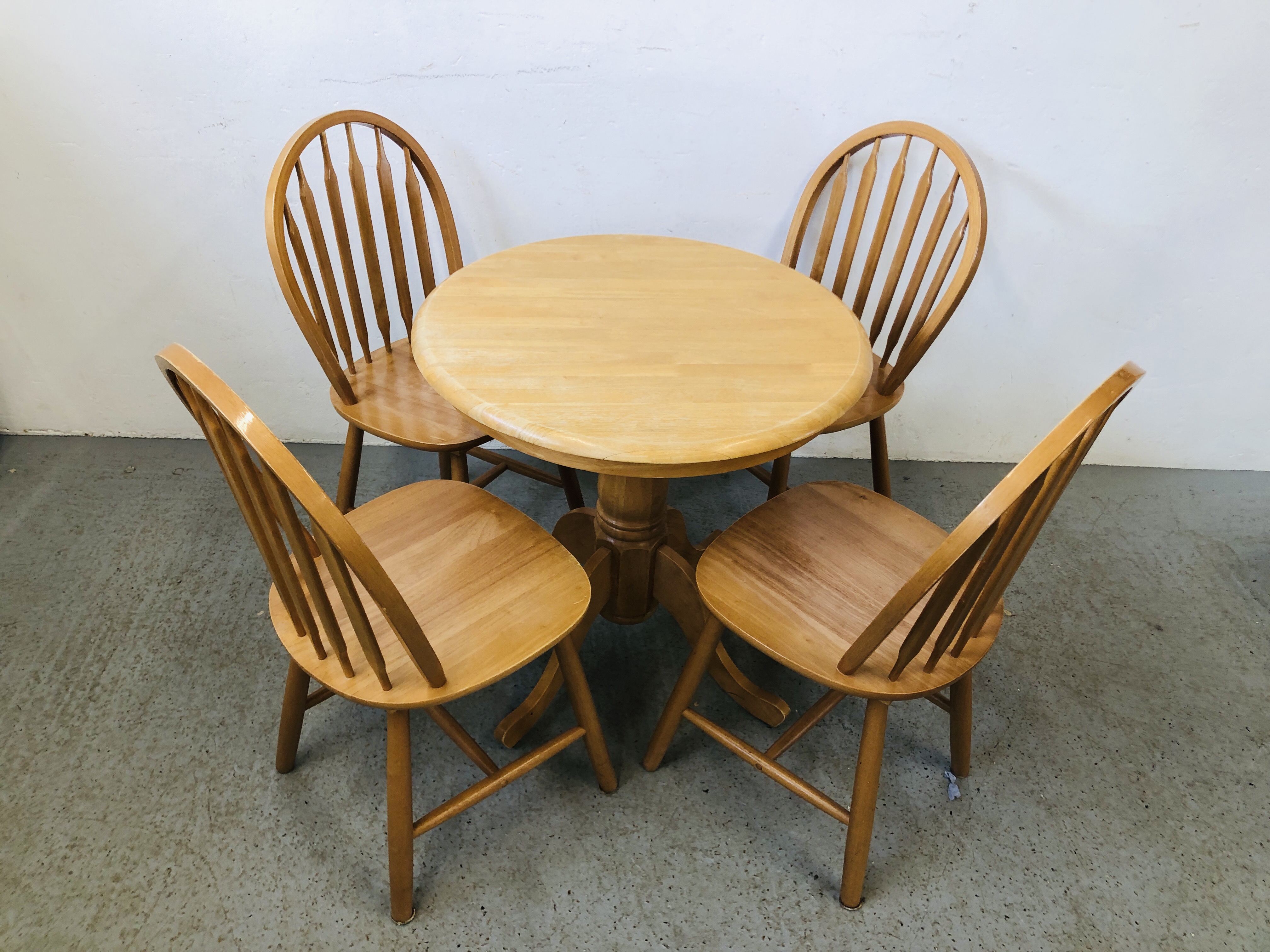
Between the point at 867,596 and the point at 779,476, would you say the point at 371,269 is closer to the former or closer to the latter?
the point at 779,476

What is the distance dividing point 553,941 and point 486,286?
117 centimetres

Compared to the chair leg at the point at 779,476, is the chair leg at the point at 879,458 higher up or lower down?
higher up

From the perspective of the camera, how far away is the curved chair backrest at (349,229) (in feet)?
4.72

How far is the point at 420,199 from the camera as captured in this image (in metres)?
1.79

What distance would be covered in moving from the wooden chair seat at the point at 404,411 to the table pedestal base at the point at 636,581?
1.04ft

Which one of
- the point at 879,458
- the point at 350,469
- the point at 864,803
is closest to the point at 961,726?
the point at 864,803

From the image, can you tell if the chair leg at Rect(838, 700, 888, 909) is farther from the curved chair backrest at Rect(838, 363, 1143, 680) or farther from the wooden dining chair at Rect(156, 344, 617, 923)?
the wooden dining chair at Rect(156, 344, 617, 923)

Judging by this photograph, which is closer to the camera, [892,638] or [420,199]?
[892,638]

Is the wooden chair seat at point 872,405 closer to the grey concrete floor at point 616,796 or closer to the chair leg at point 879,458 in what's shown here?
the chair leg at point 879,458

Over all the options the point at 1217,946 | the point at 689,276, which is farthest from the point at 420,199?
the point at 1217,946

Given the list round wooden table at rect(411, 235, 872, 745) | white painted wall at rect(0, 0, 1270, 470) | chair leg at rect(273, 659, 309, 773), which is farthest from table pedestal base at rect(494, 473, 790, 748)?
white painted wall at rect(0, 0, 1270, 470)

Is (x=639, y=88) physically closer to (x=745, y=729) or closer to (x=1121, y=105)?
(x=1121, y=105)

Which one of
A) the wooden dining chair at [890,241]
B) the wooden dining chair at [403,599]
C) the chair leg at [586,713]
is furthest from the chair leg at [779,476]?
the chair leg at [586,713]

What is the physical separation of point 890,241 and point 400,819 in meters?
1.78
